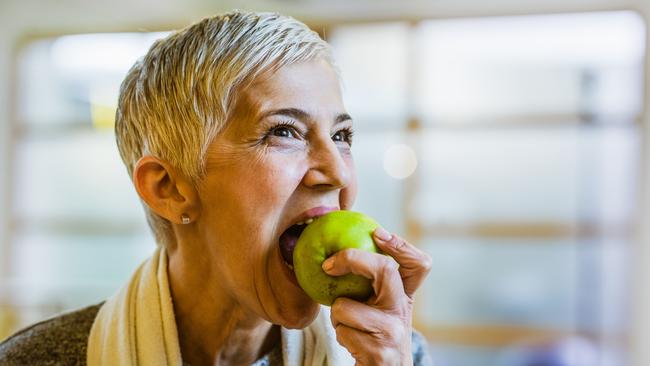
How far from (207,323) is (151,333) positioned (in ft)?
0.34

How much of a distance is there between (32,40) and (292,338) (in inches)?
252

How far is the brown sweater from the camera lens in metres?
1.44

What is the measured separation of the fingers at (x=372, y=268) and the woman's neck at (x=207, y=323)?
0.29 m

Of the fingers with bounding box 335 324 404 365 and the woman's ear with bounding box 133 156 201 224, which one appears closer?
the fingers with bounding box 335 324 404 365

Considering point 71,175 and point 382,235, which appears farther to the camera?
point 71,175

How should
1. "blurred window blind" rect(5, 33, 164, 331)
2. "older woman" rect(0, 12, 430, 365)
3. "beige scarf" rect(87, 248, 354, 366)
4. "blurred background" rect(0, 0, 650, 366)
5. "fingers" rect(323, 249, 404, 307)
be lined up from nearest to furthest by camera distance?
"fingers" rect(323, 249, 404, 307)
"older woman" rect(0, 12, 430, 365)
"beige scarf" rect(87, 248, 354, 366)
"blurred background" rect(0, 0, 650, 366)
"blurred window blind" rect(5, 33, 164, 331)

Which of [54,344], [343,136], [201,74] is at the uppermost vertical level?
[201,74]

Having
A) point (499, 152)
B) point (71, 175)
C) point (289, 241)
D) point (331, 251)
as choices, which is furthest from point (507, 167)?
point (331, 251)

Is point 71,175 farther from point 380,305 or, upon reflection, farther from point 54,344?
point 380,305

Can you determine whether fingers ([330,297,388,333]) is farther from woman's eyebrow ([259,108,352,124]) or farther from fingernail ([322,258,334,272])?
woman's eyebrow ([259,108,352,124])

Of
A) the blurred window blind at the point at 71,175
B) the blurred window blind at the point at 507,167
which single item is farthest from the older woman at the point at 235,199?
the blurred window blind at the point at 71,175

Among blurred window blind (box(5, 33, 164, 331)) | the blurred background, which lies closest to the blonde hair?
the blurred background

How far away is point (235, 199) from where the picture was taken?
1.34 m

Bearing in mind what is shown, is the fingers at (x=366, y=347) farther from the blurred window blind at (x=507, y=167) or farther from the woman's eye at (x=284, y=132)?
the blurred window blind at (x=507, y=167)
